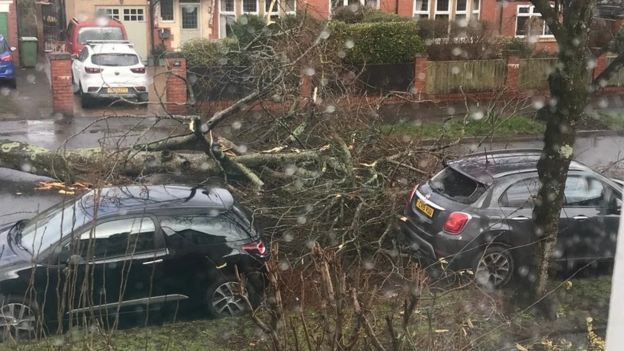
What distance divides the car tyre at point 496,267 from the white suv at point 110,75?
11.0 metres

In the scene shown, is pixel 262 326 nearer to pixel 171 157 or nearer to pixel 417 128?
pixel 171 157

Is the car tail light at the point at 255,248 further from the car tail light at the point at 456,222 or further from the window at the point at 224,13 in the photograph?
the window at the point at 224,13

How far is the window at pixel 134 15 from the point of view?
24906 mm

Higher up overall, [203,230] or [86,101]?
[203,230]

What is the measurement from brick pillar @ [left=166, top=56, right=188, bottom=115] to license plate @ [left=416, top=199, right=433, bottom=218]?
31.2 feet

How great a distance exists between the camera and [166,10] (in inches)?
1005

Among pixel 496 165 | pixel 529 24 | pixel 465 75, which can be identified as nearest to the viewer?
pixel 496 165

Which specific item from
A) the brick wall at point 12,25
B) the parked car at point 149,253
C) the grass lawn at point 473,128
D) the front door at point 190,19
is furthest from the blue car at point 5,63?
the parked car at point 149,253

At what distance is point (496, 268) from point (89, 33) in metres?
17.2

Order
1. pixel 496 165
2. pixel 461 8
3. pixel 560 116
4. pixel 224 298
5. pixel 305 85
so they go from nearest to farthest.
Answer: pixel 560 116 → pixel 224 298 → pixel 496 165 → pixel 305 85 → pixel 461 8

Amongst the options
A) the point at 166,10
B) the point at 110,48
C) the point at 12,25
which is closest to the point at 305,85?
the point at 110,48

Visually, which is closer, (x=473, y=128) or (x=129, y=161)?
(x=129, y=161)

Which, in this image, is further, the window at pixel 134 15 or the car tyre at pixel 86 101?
the window at pixel 134 15

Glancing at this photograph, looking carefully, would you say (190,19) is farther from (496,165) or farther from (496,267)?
(496,267)
